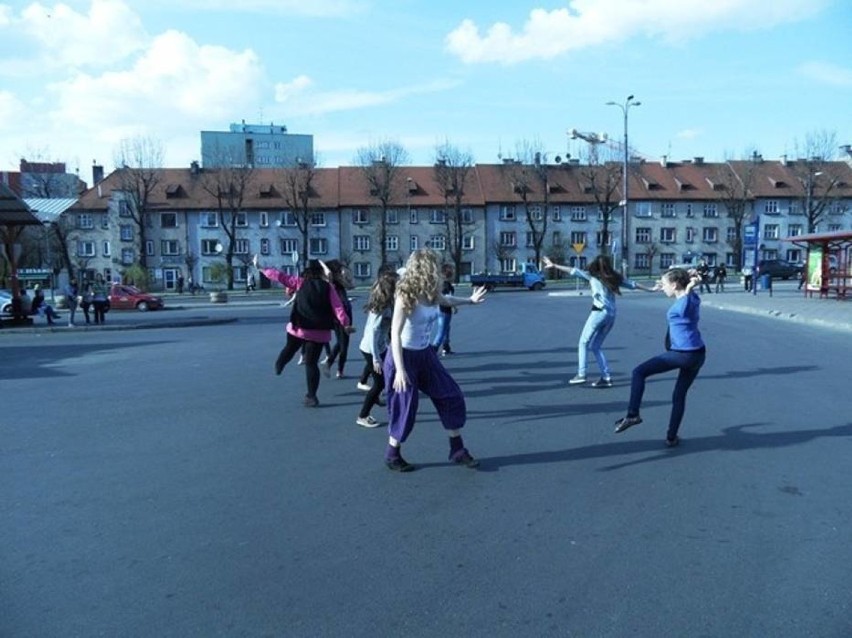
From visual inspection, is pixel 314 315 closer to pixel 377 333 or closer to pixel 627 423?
pixel 377 333

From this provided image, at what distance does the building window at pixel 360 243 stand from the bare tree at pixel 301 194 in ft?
15.3

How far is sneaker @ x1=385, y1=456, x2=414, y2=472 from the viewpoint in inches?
227

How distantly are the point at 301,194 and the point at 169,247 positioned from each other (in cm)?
1424

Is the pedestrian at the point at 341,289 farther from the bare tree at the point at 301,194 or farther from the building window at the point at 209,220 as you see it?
the building window at the point at 209,220

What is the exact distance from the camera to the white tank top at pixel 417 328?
5.65m

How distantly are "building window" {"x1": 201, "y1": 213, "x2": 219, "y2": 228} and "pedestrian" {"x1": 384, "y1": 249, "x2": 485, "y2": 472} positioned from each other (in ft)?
228

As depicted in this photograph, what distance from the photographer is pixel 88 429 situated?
7.54m

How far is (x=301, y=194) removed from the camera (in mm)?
70812

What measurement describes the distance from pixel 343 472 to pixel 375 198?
68.0 metres

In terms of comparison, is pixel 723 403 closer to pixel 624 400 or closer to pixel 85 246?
pixel 624 400

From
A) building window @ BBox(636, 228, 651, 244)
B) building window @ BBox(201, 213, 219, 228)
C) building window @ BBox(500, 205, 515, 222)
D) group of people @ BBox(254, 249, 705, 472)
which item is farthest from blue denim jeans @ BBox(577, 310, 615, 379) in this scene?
building window @ BBox(636, 228, 651, 244)

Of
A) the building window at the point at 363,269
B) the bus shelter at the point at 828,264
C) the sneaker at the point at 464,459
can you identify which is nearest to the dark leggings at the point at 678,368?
the sneaker at the point at 464,459

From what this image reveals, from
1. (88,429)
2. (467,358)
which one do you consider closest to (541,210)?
(467,358)

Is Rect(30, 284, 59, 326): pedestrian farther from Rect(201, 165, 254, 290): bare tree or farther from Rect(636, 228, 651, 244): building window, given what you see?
Rect(636, 228, 651, 244): building window
